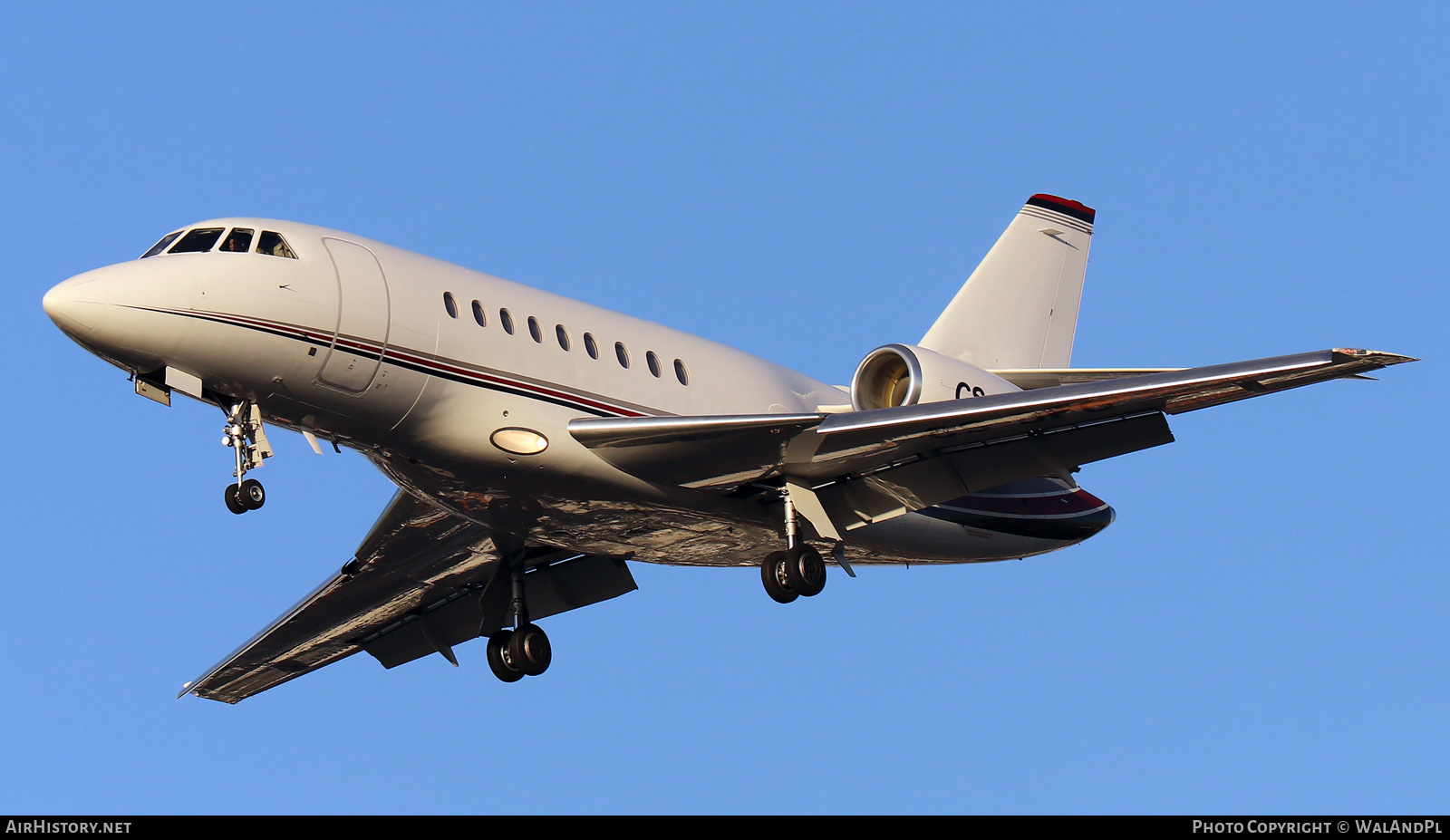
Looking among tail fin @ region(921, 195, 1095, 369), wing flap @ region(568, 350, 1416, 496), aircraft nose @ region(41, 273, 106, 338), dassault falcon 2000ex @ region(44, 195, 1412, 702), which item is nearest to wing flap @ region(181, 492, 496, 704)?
dassault falcon 2000ex @ region(44, 195, 1412, 702)

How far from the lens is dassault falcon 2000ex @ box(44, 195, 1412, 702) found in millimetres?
18250

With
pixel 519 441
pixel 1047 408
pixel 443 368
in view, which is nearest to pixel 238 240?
pixel 443 368

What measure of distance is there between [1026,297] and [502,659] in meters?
10.2

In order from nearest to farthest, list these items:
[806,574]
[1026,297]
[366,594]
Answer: [806,574], [366,594], [1026,297]

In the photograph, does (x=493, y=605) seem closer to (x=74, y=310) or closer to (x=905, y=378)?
(x=905, y=378)

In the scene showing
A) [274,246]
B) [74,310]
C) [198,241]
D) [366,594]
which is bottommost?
[366,594]

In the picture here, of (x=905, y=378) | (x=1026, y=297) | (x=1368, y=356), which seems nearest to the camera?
(x=1368, y=356)

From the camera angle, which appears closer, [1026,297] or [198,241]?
[198,241]

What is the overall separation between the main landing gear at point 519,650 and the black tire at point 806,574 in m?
4.21

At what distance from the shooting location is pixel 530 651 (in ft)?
75.6

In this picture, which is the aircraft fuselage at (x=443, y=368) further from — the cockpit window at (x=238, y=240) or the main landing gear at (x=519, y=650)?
the main landing gear at (x=519, y=650)

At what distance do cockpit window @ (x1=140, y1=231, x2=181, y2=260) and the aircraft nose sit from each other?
1198 mm
